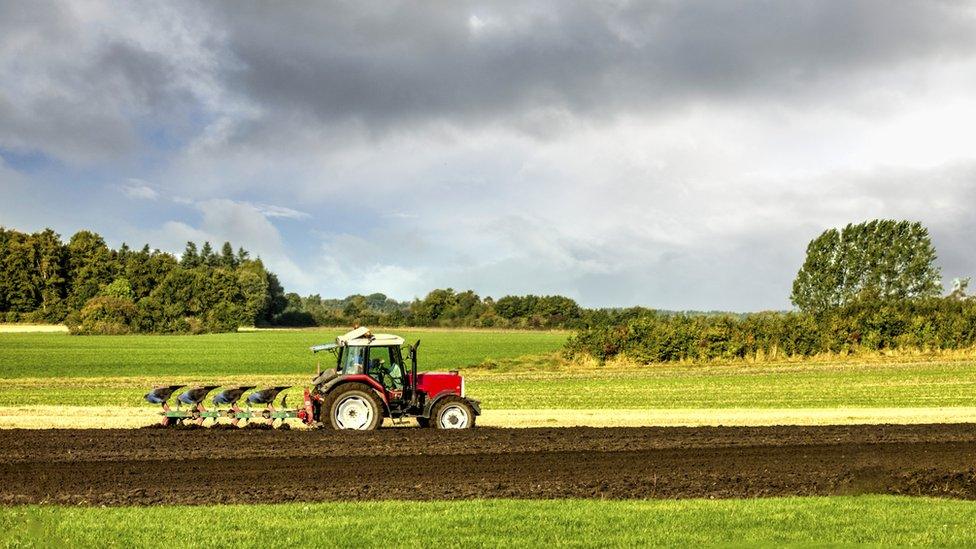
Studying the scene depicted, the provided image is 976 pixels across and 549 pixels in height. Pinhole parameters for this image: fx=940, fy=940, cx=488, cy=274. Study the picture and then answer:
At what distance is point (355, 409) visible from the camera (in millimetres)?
18750

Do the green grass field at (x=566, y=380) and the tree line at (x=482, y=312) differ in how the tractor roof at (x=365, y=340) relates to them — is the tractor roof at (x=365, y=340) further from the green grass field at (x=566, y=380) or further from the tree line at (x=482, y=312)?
the tree line at (x=482, y=312)

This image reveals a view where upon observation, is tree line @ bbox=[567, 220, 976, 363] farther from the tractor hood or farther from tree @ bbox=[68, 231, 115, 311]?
tree @ bbox=[68, 231, 115, 311]

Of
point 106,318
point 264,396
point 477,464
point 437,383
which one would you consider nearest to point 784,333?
point 437,383

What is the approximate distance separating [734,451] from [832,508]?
5639 millimetres

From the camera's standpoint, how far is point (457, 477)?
14039mm

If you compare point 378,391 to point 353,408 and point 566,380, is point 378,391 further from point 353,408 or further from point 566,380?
point 566,380

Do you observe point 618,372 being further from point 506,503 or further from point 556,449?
point 506,503

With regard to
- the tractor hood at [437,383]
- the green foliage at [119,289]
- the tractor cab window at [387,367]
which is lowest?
the tractor hood at [437,383]

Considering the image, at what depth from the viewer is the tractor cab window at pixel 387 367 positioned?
62.0ft

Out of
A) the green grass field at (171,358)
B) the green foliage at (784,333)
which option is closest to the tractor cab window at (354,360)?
the green grass field at (171,358)

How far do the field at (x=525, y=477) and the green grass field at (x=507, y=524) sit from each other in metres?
0.04

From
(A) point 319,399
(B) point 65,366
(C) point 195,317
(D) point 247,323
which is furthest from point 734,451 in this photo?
(D) point 247,323

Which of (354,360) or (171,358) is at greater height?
(354,360)

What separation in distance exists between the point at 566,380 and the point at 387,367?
20511 mm
